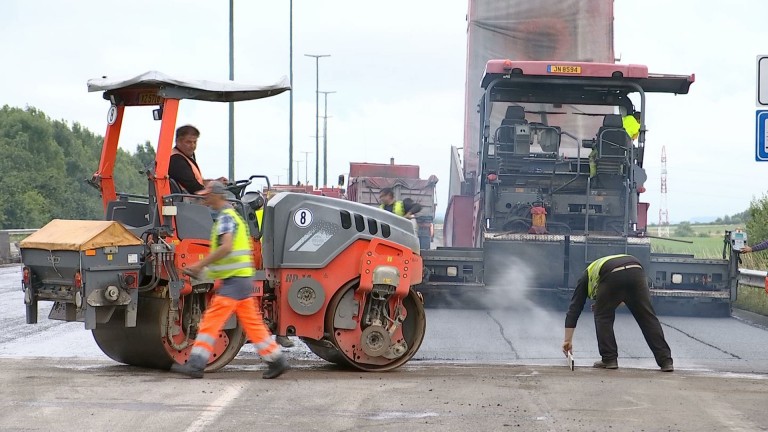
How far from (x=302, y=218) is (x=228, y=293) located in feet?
3.85

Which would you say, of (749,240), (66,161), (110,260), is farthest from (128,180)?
(110,260)

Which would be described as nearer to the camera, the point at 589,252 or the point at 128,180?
the point at 589,252

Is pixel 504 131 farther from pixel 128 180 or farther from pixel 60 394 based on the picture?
pixel 128 180

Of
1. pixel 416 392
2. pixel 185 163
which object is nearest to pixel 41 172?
pixel 185 163

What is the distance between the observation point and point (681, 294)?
1502 centimetres

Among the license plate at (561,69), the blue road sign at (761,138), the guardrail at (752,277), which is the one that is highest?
the license plate at (561,69)

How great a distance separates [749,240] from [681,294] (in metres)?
6.96

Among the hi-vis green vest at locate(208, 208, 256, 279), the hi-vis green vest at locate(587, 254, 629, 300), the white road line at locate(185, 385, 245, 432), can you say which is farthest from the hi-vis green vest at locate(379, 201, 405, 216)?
the white road line at locate(185, 385, 245, 432)

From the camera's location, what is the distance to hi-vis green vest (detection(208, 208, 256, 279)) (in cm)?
872

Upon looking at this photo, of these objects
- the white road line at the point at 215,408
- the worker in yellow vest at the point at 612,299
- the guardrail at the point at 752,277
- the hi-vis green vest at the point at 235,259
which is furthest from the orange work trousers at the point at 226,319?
the guardrail at the point at 752,277

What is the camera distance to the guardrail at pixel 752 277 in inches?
621

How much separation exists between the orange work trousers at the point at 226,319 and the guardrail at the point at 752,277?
8.84 m

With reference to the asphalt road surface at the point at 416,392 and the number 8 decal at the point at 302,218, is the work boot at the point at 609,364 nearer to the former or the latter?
the asphalt road surface at the point at 416,392

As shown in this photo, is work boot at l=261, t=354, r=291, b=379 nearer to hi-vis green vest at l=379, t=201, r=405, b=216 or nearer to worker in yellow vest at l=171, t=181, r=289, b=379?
worker in yellow vest at l=171, t=181, r=289, b=379
